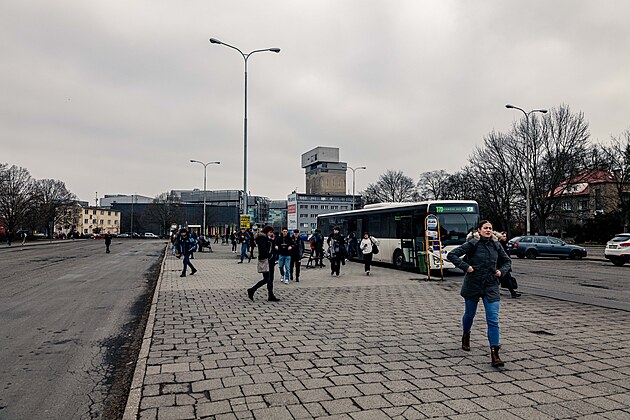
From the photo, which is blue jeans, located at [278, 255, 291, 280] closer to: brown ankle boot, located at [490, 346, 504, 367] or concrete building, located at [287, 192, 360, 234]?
brown ankle boot, located at [490, 346, 504, 367]

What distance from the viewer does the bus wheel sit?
19.7m

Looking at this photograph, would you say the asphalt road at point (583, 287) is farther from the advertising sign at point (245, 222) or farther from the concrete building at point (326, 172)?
the concrete building at point (326, 172)

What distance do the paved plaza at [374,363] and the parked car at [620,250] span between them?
611 inches

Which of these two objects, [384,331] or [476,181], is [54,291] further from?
[476,181]

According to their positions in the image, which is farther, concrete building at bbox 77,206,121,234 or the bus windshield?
concrete building at bbox 77,206,121,234

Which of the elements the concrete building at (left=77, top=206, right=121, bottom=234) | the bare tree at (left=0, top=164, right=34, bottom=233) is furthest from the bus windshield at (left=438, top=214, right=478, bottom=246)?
the concrete building at (left=77, top=206, right=121, bottom=234)

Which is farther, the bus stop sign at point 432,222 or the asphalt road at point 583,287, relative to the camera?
the bus stop sign at point 432,222

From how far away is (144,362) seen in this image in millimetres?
5504

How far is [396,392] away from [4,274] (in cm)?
1796

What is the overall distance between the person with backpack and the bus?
36.1 feet

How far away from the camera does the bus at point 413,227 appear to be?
17.7 m

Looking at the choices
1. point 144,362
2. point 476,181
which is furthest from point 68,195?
point 144,362

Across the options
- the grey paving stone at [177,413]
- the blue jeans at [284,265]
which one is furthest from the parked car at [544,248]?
the grey paving stone at [177,413]

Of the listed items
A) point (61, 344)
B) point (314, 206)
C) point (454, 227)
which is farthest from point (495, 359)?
point (314, 206)
